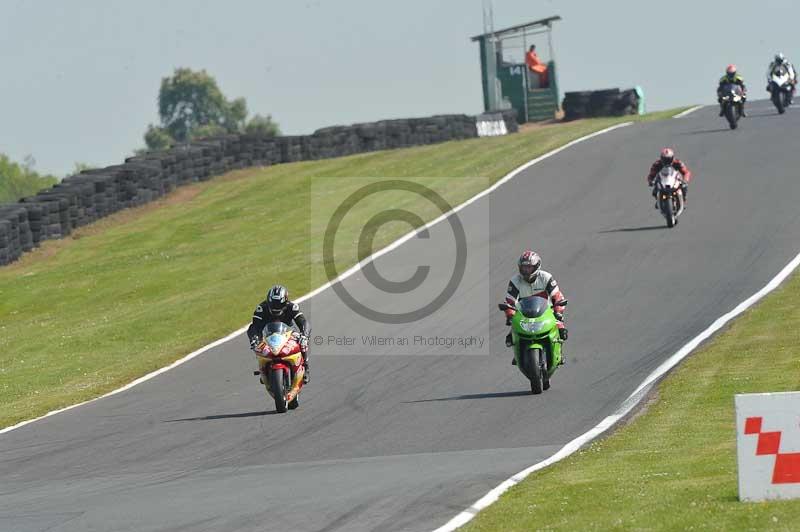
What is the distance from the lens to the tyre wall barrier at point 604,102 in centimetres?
5059

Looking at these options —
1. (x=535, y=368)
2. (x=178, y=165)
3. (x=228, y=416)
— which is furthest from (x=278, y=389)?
(x=178, y=165)

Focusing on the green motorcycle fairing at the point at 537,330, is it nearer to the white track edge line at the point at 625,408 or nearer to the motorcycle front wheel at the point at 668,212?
the white track edge line at the point at 625,408

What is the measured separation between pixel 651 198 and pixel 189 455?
762 inches

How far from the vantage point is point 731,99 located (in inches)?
1549

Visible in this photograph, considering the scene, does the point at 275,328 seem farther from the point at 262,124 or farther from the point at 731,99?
the point at 262,124

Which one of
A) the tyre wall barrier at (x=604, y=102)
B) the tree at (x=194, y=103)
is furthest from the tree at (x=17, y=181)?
the tyre wall barrier at (x=604, y=102)

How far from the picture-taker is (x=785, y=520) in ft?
29.8

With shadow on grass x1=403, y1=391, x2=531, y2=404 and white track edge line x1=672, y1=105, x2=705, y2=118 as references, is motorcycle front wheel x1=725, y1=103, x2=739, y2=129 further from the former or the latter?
shadow on grass x1=403, y1=391, x2=531, y2=404

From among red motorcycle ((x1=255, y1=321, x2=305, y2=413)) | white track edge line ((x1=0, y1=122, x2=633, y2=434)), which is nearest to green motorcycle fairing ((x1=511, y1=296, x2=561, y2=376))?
red motorcycle ((x1=255, y1=321, x2=305, y2=413))

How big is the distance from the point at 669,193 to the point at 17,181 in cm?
9702

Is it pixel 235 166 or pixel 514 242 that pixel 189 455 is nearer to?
pixel 514 242

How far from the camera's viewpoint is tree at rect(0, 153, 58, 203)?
380 feet

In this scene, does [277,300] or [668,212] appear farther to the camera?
[668,212]

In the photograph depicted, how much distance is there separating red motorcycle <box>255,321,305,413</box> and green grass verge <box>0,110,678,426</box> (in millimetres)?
3640
